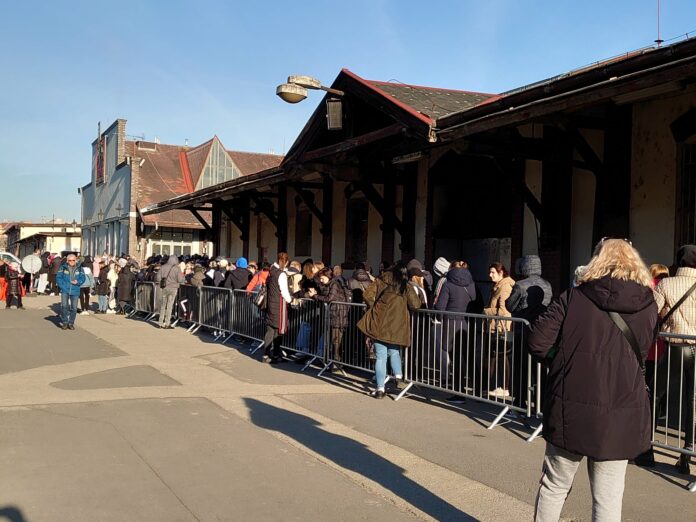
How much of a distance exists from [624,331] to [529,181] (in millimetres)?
8542

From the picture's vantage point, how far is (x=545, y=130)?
10.9 metres

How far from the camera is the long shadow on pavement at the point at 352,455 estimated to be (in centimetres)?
504

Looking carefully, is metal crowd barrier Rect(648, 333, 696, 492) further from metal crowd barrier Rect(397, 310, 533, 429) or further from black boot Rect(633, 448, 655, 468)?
metal crowd barrier Rect(397, 310, 533, 429)

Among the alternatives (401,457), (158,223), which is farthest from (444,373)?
(158,223)

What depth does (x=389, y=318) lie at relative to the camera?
878 cm

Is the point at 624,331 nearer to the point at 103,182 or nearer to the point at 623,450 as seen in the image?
the point at 623,450

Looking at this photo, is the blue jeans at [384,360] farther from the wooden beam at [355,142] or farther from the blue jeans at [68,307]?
the blue jeans at [68,307]

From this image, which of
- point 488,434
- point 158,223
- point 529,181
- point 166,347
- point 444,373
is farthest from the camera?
point 158,223

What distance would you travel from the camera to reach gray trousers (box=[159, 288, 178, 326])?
17047 millimetres

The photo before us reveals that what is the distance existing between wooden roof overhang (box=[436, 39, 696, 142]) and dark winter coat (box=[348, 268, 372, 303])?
8.52ft

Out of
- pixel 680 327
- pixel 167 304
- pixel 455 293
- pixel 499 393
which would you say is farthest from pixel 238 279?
pixel 680 327

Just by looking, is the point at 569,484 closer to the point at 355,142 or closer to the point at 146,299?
the point at 355,142

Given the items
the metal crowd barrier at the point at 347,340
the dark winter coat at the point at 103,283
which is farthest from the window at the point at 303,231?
the metal crowd barrier at the point at 347,340

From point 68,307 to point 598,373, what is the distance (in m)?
15.4
